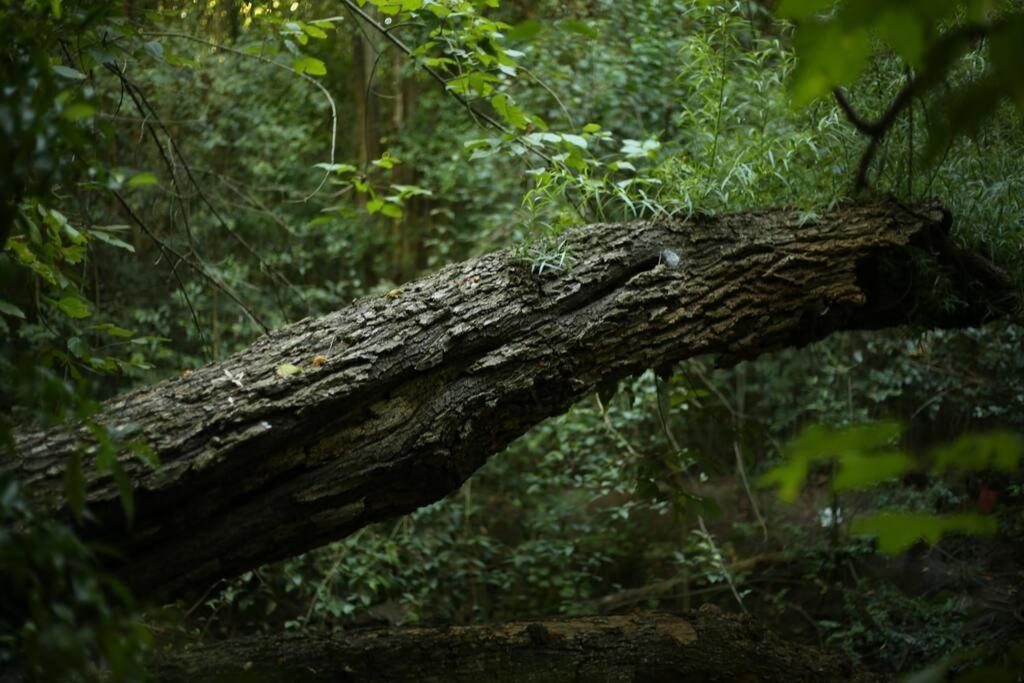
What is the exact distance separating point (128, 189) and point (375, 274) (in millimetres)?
1786

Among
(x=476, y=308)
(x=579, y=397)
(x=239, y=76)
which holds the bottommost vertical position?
(x=579, y=397)

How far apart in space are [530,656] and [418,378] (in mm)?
998

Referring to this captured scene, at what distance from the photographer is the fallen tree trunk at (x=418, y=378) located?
2.26 metres

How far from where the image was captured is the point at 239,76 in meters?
5.55

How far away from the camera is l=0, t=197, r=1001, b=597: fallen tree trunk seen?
2.26m

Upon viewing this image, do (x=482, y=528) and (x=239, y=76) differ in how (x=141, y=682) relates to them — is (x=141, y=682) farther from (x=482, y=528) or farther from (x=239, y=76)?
(x=239, y=76)

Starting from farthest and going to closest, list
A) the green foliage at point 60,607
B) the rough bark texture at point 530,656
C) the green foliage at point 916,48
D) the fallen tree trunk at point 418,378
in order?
1. the rough bark texture at point 530,656
2. the fallen tree trunk at point 418,378
3. the green foliage at point 60,607
4. the green foliage at point 916,48

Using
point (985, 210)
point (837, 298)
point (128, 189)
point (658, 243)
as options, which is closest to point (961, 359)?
point (985, 210)

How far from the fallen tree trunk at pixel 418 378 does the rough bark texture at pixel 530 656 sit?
0.45 metres

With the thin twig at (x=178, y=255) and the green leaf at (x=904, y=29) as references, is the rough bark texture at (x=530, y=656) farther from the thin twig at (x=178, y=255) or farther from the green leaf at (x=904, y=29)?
the green leaf at (x=904, y=29)

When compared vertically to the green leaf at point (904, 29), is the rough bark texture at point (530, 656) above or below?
below

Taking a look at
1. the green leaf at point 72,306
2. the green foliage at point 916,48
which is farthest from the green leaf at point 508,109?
the green foliage at point 916,48

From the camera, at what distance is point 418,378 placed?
2.48 m

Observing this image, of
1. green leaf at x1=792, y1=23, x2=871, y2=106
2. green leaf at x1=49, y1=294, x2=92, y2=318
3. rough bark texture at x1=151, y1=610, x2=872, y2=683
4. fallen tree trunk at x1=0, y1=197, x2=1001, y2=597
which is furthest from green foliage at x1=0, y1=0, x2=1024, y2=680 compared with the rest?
rough bark texture at x1=151, y1=610, x2=872, y2=683
